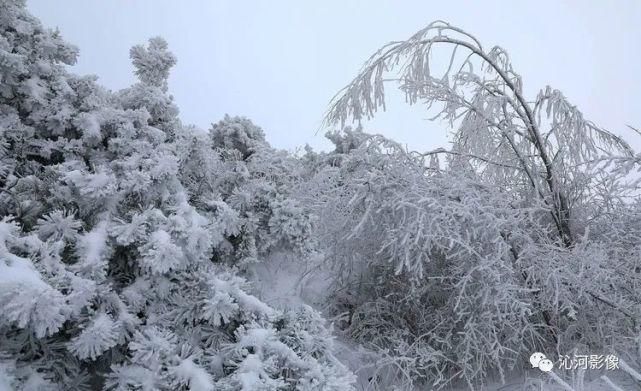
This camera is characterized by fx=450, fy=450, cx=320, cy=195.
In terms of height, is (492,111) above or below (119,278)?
above

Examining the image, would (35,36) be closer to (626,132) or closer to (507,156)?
(507,156)

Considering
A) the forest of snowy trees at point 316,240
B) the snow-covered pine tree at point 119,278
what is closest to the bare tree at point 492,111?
the forest of snowy trees at point 316,240

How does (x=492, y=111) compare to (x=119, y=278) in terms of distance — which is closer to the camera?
(x=119, y=278)

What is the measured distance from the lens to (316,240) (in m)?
6.56

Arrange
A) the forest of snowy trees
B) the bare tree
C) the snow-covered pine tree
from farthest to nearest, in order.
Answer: the bare tree, the forest of snowy trees, the snow-covered pine tree

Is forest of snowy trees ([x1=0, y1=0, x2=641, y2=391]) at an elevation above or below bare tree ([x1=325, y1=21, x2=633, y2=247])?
below

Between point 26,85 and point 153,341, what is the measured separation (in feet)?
12.8

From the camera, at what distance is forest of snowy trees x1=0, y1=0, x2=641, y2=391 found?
374 cm

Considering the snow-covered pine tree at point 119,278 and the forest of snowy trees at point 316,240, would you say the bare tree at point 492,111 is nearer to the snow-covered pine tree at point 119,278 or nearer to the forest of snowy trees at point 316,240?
the forest of snowy trees at point 316,240

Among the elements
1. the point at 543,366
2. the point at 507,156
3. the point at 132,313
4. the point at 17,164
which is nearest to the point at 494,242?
the point at 543,366

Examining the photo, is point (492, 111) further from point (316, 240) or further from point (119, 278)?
point (119, 278)

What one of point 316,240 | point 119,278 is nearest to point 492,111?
point 316,240

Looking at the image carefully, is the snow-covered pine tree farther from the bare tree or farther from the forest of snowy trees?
the bare tree

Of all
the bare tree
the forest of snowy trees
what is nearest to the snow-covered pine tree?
the forest of snowy trees
